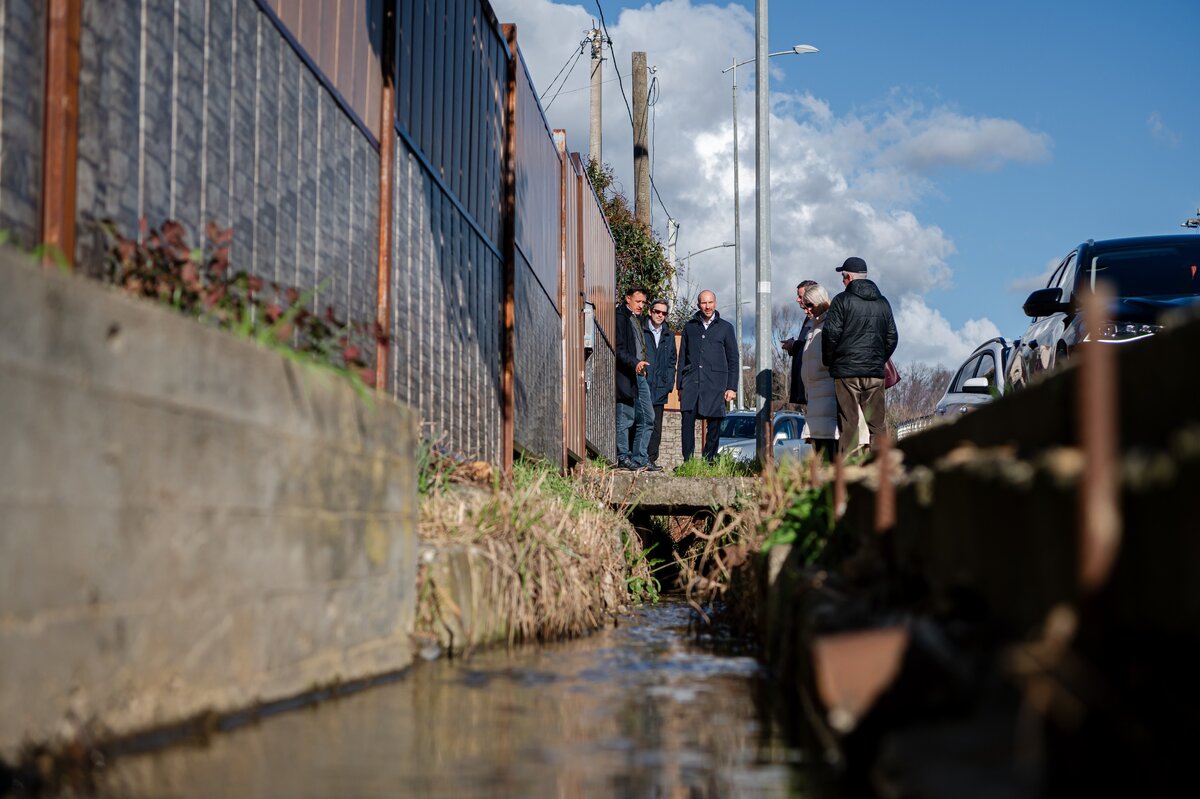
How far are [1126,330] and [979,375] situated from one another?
19.8 ft

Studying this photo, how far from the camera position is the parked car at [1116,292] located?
9.69 meters

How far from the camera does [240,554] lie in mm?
4121

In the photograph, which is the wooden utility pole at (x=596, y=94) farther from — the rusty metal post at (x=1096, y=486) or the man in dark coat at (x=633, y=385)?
the rusty metal post at (x=1096, y=486)

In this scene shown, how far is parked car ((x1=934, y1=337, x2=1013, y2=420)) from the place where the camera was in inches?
554

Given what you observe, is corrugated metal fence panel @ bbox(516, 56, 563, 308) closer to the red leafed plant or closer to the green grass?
the green grass

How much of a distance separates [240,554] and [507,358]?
6.45 m

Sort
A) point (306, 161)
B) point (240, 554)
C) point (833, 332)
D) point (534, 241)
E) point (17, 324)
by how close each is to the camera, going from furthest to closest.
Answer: point (534, 241), point (833, 332), point (306, 161), point (240, 554), point (17, 324)

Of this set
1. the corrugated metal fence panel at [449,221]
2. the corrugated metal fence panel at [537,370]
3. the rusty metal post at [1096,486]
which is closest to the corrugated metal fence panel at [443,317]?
the corrugated metal fence panel at [449,221]

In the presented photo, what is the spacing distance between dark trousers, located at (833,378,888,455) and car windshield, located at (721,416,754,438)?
1068 cm

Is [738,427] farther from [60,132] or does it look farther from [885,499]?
[60,132]

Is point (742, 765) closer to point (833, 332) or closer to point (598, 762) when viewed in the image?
point (598, 762)

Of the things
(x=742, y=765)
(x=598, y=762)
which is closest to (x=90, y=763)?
(x=598, y=762)

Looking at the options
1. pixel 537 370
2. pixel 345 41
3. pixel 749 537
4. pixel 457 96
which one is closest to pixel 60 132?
pixel 345 41

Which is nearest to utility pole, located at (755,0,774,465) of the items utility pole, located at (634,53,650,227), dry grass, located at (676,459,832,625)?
dry grass, located at (676,459,832,625)
